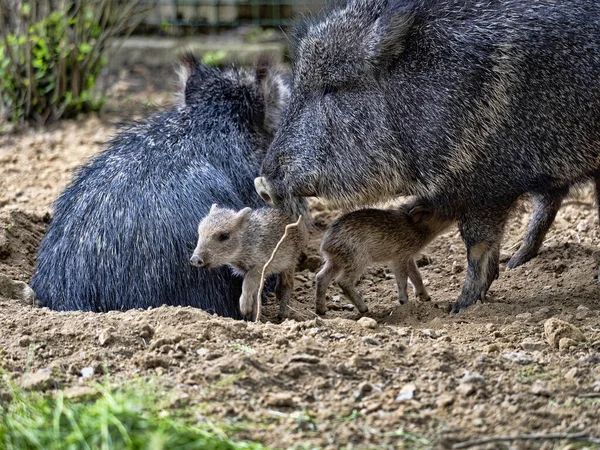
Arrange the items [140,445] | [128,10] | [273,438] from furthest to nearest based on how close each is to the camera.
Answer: [128,10], [273,438], [140,445]

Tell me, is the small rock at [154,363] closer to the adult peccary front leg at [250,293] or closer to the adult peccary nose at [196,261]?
the adult peccary nose at [196,261]

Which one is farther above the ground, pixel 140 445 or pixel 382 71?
pixel 382 71

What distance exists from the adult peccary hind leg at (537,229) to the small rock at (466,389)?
2.42m

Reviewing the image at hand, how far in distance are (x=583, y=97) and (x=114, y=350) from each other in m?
2.68

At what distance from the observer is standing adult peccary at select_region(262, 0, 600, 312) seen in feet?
16.4

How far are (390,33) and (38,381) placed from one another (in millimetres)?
2564

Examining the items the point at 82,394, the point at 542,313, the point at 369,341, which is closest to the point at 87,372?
the point at 82,394

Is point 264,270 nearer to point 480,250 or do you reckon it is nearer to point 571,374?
point 480,250

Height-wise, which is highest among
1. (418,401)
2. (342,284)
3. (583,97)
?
(583,97)

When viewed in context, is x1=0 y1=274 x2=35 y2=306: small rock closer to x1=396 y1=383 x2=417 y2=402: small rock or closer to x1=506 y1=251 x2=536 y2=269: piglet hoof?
x1=396 y1=383 x2=417 y2=402: small rock

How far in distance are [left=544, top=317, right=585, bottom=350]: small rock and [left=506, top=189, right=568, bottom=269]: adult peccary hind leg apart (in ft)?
4.93

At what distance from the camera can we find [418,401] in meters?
3.55

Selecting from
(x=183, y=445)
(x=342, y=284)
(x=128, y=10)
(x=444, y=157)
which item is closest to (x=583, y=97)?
(x=444, y=157)

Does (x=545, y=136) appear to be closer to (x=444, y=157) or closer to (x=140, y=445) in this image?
(x=444, y=157)
